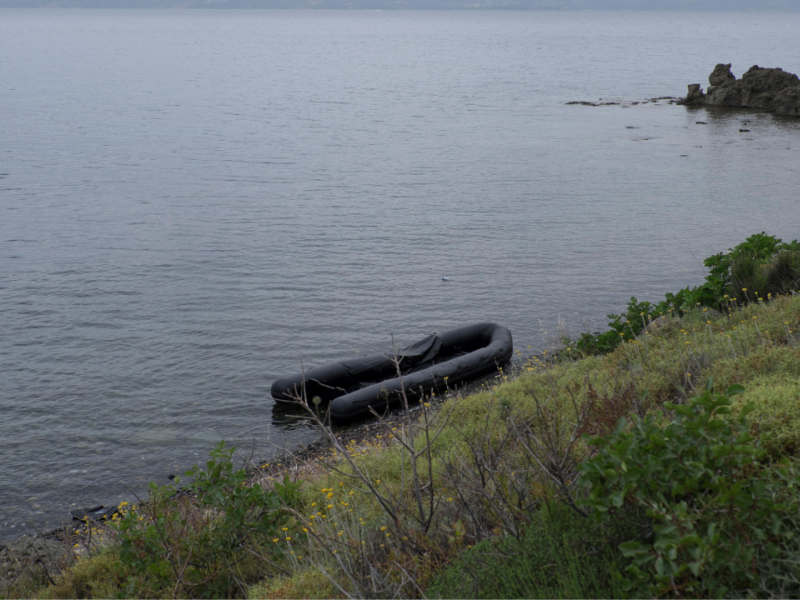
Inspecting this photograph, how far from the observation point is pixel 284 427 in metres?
12.1

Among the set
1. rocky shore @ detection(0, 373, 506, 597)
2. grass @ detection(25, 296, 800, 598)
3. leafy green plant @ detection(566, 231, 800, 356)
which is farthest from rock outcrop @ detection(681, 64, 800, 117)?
grass @ detection(25, 296, 800, 598)

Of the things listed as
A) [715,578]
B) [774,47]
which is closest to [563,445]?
[715,578]

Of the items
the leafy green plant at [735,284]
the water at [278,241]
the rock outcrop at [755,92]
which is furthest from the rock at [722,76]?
the leafy green plant at [735,284]

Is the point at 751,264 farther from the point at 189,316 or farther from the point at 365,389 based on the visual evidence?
the point at 189,316

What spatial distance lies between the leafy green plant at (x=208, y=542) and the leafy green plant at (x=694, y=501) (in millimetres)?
3313

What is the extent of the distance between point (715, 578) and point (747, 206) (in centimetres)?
2602

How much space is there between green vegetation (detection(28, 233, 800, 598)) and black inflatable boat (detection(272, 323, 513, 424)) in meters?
3.56

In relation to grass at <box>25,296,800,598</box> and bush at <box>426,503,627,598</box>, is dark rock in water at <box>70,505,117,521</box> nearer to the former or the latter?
grass at <box>25,296,800,598</box>

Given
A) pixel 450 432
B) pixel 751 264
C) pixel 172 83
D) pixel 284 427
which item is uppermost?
pixel 172 83

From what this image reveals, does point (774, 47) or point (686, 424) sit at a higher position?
point (774, 47)

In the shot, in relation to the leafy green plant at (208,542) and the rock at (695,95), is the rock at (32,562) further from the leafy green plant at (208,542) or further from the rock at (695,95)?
the rock at (695,95)

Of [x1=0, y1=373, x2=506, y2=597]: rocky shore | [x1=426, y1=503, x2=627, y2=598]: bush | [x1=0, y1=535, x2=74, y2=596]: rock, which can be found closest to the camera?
[x1=426, y1=503, x2=627, y2=598]: bush

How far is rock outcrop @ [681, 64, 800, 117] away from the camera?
45.5 metres

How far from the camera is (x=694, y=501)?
10.6 feet
